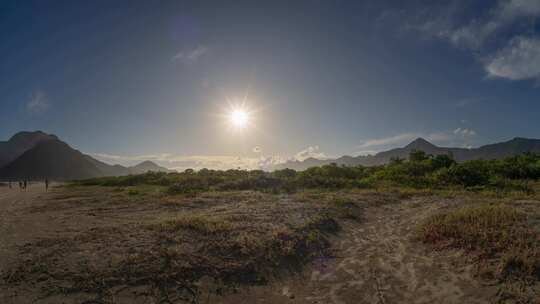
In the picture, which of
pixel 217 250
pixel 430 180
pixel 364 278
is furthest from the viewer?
pixel 430 180

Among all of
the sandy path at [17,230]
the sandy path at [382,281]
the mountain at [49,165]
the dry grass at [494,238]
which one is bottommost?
the sandy path at [382,281]

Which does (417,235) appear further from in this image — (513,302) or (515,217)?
(513,302)

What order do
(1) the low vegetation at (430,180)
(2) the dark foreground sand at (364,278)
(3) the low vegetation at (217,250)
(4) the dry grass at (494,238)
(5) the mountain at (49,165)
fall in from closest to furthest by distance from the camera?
1. (2) the dark foreground sand at (364,278)
2. (4) the dry grass at (494,238)
3. (3) the low vegetation at (217,250)
4. (1) the low vegetation at (430,180)
5. (5) the mountain at (49,165)

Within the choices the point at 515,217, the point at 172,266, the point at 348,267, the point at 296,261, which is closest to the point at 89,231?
the point at 172,266

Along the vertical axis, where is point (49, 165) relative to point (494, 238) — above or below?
above

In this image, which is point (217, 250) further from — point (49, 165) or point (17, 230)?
point (49, 165)

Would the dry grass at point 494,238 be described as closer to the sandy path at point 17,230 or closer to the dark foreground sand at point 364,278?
the dark foreground sand at point 364,278

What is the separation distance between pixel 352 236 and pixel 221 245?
5503 millimetres

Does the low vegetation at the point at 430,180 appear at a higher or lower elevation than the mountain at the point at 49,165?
lower

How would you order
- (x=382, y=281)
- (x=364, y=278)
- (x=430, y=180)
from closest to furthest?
(x=382, y=281) → (x=364, y=278) → (x=430, y=180)

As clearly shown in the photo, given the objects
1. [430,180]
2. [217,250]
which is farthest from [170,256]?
[430,180]

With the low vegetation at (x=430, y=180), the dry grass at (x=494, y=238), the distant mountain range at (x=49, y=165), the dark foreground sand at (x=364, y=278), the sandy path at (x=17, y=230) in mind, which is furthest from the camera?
the distant mountain range at (x=49, y=165)

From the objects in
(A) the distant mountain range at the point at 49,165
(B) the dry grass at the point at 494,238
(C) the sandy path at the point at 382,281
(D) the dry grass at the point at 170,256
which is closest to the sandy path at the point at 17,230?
(D) the dry grass at the point at 170,256

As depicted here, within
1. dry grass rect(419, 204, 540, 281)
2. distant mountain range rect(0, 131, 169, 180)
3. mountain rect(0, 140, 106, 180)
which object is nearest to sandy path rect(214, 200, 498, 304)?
dry grass rect(419, 204, 540, 281)
